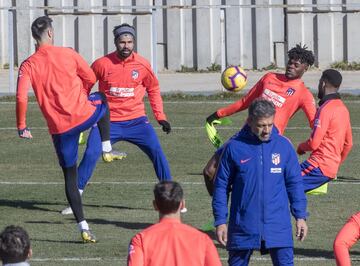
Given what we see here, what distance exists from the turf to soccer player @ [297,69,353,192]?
2.43ft

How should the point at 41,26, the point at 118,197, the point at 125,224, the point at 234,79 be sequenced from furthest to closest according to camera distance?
the point at 234,79, the point at 118,197, the point at 125,224, the point at 41,26

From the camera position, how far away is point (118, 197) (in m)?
15.7

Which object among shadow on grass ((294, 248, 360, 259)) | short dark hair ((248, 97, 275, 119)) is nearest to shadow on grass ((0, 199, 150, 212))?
shadow on grass ((294, 248, 360, 259))

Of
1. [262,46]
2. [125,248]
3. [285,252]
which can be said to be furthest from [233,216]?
[262,46]

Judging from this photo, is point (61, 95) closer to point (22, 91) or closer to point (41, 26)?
point (22, 91)

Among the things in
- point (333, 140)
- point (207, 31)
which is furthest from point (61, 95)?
point (207, 31)

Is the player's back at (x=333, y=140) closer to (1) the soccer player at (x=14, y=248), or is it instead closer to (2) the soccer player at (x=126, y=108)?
(2) the soccer player at (x=126, y=108)

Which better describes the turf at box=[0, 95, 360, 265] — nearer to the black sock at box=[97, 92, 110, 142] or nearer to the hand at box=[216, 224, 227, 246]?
the black sock at box=[97, 92, 110, 142]

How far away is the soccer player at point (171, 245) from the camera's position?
7.68 meters

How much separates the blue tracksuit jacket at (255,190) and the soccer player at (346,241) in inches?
15.1

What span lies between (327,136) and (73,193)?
2644mm

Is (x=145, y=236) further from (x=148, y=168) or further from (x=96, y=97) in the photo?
(x=148, y=168)

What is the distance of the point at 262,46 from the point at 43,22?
1940 cm

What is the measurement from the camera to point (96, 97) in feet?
43.9
